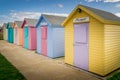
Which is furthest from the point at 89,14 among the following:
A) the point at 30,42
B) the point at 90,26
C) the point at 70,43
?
the point at 30,42

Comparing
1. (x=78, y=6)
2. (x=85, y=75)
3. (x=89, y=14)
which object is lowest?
(x=85, y=75)

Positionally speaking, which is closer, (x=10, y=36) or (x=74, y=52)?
(x=74, y=52)

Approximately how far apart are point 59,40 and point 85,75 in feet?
15.9

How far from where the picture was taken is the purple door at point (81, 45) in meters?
7.79

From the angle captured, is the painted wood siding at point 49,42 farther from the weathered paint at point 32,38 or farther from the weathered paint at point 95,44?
the weathered paint at point 32,38

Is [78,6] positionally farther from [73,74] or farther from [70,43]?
[73,74]

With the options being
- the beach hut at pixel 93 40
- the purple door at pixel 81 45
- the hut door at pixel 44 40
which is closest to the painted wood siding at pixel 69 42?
the beach hut at pixel 93 40

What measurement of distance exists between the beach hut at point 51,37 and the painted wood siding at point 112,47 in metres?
4.83

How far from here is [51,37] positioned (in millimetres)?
11156

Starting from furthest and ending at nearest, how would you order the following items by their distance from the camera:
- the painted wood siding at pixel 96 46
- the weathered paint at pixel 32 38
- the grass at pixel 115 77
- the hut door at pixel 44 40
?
the weathered paint at pixel 32 38, the hut door at pixel 44 40, the painted wood siding at pixel 96 46, the grass at pixel 115 77

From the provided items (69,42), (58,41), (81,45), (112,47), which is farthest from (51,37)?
(112,47)

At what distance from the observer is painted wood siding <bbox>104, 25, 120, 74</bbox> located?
6965 mm

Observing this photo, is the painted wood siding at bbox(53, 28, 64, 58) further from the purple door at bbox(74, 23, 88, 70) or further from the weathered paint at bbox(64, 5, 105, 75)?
the weathered paint at bbox(64, 5, 105, 75)

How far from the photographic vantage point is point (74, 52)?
28.3 ft
